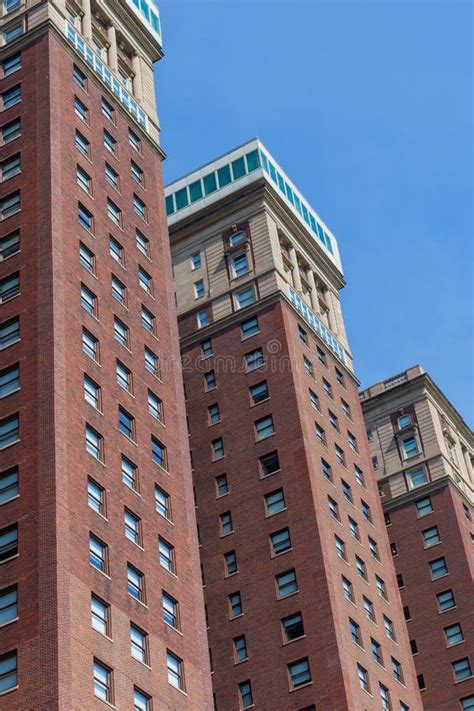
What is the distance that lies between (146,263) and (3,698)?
3653cm

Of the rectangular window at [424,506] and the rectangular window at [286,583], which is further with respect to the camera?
the rectangular window at [424,506]

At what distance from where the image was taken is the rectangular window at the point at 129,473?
238 ft

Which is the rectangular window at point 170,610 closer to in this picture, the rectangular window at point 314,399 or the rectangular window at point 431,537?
the rectangular window at point 314,399

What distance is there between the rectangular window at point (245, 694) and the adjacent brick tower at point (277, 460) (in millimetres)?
121

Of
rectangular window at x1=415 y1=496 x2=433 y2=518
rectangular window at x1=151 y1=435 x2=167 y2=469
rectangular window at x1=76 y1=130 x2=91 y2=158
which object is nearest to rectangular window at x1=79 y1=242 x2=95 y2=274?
rectangular window at x1=76 y1=130 x2=91 y2=158

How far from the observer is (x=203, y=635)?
73062 mm

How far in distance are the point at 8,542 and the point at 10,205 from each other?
24236 mm

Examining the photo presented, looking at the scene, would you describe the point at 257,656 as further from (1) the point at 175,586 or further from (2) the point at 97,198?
(2) the point at 97,198

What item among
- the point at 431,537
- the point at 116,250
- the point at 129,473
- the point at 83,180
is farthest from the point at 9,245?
the point at 431,537

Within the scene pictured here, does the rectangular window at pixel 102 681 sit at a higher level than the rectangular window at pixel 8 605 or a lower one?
lower

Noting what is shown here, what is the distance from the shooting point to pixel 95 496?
68.6 m

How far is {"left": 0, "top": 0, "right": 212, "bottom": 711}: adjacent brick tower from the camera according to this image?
61.8m

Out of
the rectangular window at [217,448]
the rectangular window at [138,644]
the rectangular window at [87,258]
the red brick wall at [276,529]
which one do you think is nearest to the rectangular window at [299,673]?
the red brick wall at [276,529]

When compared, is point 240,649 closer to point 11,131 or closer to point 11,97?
point 11,131
